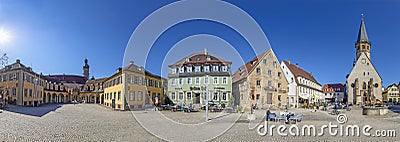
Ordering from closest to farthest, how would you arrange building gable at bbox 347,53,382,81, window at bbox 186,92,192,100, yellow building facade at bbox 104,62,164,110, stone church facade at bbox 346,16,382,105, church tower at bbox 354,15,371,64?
1. yellow building facade at bbox 104,62,164,110
2. window at bbox 186,92,192,100
3. stone church facade at bbox 346,16,382,105
4. building gable at bbox 347,53,382,81
5. church tower at bbox 354,15,371,64

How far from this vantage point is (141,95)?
29.1 ft

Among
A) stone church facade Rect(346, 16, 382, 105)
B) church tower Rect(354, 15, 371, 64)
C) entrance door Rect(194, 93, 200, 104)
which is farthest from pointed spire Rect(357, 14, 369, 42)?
entrance door Rect(194, 93, 200, 104)

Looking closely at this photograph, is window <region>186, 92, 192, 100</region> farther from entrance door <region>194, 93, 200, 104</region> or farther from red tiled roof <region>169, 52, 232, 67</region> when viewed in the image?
red tiled roof <region>169, 52, 232, 67</region>

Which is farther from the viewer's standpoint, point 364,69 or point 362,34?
point 362,34

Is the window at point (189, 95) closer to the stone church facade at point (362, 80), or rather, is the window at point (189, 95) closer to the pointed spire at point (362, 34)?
the stone church facade at point (362, 80)

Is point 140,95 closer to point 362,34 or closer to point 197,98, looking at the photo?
point 197,98

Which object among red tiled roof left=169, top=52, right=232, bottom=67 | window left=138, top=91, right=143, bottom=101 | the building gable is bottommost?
window left=138, top=91, right=143, bottom=101

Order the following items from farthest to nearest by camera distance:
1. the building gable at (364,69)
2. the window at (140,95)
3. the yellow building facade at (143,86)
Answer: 1. the building gable at (364,69)
2. the window at (140,95)
3. the yellow building facade at (143,86)

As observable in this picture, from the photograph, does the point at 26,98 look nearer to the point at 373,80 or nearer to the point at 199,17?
the point at 199,17

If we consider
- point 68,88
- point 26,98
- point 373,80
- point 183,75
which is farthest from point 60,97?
point 373,80

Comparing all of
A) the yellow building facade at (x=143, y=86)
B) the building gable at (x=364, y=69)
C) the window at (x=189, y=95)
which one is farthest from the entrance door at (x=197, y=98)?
the building gable at (x=364, y=69)

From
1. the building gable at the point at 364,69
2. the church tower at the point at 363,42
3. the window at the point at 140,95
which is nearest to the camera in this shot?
the window at the point at 140,95

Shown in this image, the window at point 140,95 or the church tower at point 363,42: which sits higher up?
the church tower at point 363,42

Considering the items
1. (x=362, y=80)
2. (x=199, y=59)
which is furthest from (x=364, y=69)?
(x=199, y=59)
